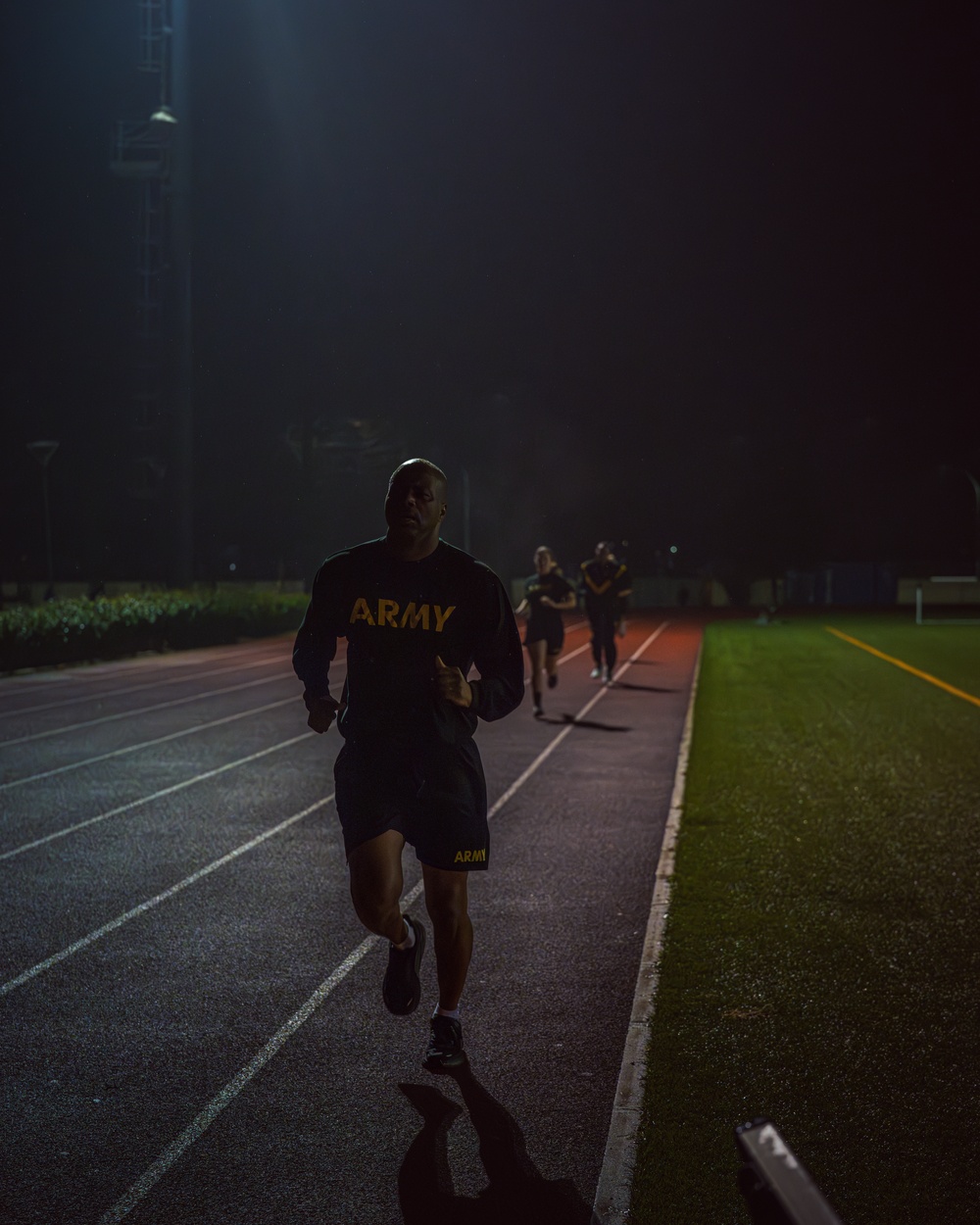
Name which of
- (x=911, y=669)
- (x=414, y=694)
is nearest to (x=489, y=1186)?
(x=414, y=694)

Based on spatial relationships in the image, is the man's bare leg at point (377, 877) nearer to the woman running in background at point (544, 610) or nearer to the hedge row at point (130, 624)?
the woman running in background at point (544, 610)

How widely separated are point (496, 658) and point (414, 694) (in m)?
0.33

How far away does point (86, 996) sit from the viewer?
5.56m

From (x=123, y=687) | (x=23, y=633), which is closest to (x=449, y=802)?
(x=123, y=687)

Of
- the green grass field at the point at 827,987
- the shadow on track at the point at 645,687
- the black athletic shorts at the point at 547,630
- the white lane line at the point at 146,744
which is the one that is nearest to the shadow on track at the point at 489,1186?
the green grass field at the point at 827,987

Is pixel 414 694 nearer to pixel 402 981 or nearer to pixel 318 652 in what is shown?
pixel 318 652

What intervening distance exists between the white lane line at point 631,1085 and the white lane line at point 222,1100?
4.19 feet

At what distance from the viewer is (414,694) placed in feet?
14.5

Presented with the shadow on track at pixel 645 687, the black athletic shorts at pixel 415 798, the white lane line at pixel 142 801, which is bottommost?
the shadow on track at pixel 645 687

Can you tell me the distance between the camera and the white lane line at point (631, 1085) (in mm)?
3594

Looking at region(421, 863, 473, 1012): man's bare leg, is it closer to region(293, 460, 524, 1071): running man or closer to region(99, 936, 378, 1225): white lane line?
region(293, 460, 524, 1071): running man

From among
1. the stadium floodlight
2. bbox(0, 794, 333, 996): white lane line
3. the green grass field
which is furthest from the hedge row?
the stadium floodlight

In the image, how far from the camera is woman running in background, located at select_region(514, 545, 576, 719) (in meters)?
16.0

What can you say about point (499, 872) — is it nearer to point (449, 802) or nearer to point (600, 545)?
point (449, 802)
